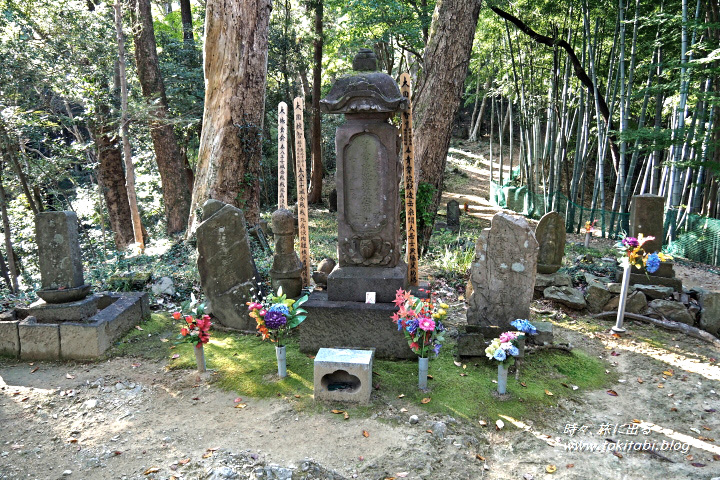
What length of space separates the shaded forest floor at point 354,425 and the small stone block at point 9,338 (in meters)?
0.13

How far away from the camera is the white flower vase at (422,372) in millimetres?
4512

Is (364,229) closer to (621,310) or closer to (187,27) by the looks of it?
(621,310)

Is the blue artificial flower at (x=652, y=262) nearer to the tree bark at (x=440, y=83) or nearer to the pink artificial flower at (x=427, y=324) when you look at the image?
the pink artificial flower at (x=427, y=324)

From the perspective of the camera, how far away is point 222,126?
9.56 m

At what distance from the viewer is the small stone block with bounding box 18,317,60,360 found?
209 inches

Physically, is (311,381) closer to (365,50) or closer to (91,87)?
(365,50)

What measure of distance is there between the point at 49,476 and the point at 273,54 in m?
16.1

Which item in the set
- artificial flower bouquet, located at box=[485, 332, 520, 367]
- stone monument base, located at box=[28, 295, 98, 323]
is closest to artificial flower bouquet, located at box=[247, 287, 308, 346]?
artificial flower bouquet, located at box=[485, 332, 520, 367]

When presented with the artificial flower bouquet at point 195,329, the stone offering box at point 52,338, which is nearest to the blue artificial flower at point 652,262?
the artificial flower bouquet at point 195,329

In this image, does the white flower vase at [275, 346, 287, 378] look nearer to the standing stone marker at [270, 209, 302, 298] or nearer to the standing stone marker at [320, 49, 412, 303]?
the standing stone marker at [320, 49, 412, 303]

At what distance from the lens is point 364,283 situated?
17.1 feet

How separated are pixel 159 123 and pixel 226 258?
781 centimetres

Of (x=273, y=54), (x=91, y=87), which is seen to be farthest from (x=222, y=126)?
(x=273, y=54)

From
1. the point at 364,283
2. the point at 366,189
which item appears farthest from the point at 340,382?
the point at 366,189
